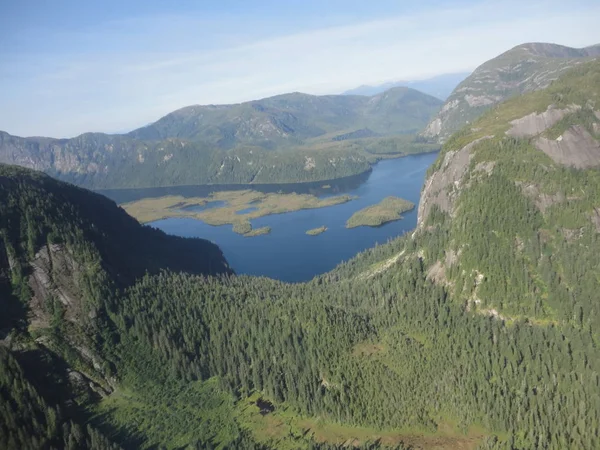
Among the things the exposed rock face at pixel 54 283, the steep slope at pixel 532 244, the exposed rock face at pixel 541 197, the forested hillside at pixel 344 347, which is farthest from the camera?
the exposed rock face at pixel 541 197

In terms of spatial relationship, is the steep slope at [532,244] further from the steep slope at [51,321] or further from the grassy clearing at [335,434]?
the steep slope at [51,321]

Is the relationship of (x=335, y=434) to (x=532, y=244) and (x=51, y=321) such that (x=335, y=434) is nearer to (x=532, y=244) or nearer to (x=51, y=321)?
(x=51, y=321)

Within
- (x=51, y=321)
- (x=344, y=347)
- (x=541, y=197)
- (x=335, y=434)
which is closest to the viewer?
(x=335, y=434)

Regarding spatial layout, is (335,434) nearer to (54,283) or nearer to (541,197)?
(54,283)

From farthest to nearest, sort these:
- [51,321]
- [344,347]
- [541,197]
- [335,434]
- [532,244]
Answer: [541,197] < [532,244] < [344,347] < [51,321] < [335,434]

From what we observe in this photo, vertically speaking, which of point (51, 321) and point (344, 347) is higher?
point (51, 321)

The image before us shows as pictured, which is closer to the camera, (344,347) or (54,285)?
(344,347)

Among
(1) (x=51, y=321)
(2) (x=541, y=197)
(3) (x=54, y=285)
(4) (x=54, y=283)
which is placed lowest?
(1) (x=51, y=321)

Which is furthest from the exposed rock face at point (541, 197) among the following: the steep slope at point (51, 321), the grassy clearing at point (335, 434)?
the steep slope at point (51, 321)

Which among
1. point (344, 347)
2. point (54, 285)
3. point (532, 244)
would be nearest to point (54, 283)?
point (54, 285)

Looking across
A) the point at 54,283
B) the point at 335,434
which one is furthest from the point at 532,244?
the point at 54,283
